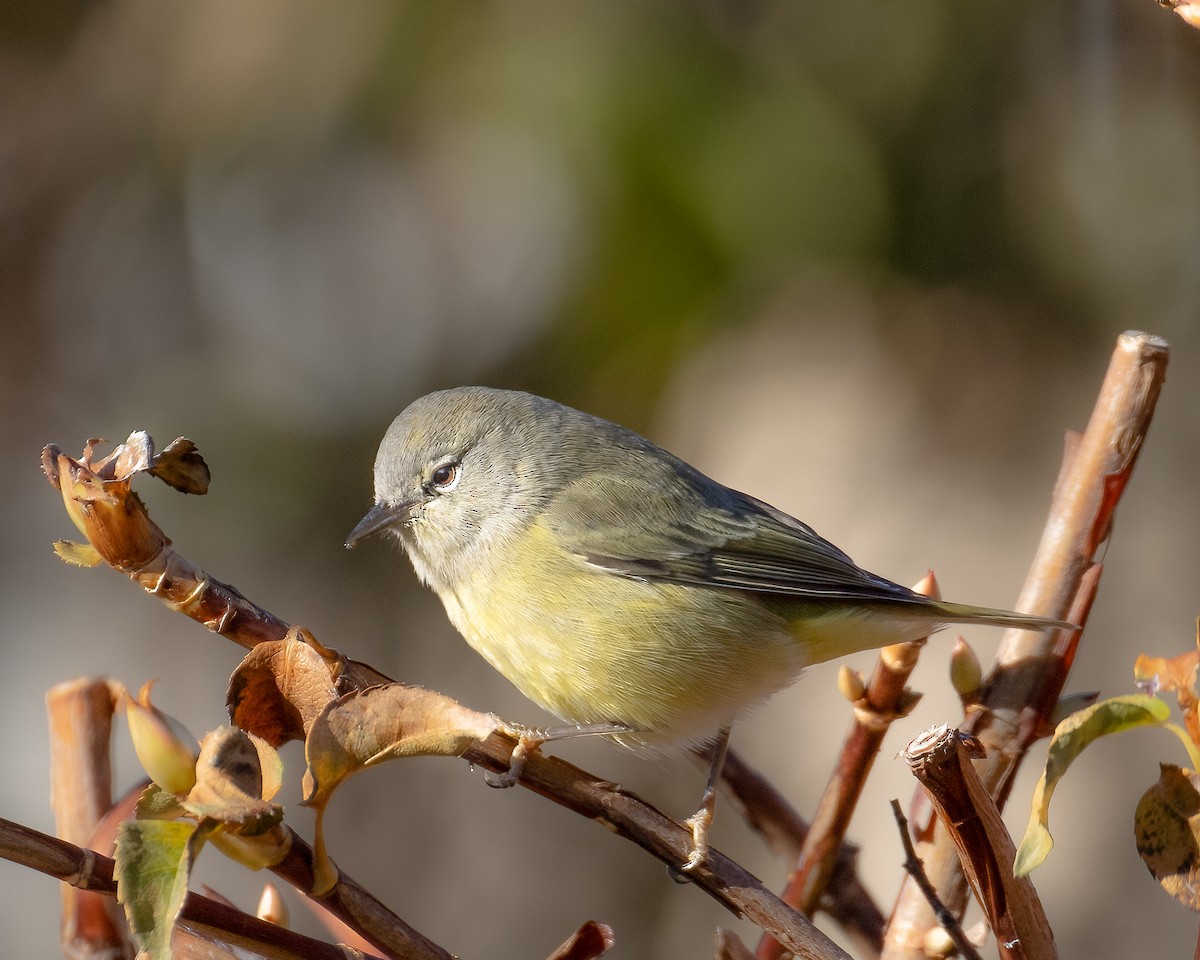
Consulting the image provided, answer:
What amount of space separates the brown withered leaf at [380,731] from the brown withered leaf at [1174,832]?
0.62 m

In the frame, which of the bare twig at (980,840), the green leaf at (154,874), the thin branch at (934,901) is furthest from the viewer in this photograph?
the thin branch at (934,901)

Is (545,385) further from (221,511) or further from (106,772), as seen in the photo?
(106,772)

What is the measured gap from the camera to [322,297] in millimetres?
4445

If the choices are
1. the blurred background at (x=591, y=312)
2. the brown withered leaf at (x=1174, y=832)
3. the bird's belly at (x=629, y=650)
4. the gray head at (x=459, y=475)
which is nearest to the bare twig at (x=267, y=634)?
the brown withered leaf at (x=1174, y=832)

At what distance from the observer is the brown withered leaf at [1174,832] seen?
1.06 m

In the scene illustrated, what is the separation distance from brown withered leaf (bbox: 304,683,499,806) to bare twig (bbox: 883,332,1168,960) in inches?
27.0

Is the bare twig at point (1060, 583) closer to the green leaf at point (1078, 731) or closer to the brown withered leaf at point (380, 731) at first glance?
the green leaf at point (1078, 731)

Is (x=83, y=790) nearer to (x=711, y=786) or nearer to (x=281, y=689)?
(x=281, y=689)

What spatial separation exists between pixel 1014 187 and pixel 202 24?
2701 mm

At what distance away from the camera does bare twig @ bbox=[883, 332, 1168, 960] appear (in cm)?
147

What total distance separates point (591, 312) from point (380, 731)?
9.13ft

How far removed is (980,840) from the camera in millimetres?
1075

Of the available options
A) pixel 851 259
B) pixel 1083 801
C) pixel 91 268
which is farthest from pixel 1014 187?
pixel 91 268

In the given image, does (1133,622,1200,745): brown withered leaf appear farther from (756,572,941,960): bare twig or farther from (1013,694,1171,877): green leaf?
(756,572,941,960): bare twig
